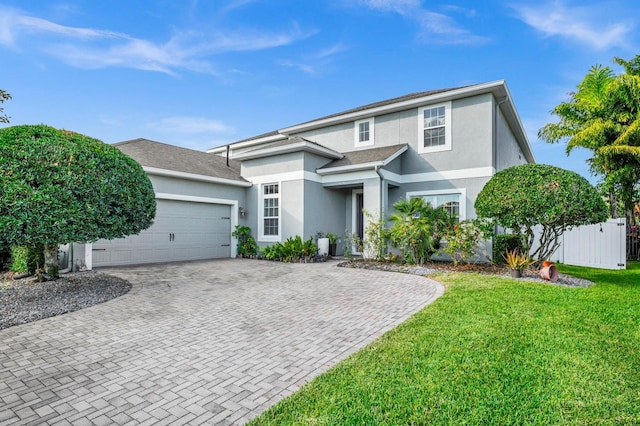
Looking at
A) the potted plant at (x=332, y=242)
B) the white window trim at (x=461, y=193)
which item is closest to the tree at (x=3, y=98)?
the potted plant at (x=332, y=242)

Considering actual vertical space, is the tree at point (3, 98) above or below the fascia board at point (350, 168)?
above

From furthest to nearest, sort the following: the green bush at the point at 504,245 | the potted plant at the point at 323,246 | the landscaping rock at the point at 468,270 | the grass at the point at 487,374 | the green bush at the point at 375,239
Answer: the potted plant at the point at 323,246 → the green bush at the point at 375,239 → the green bush at the point at 504,245 → the landscaping rock at the point at 468,270 → the grass at the point at 487,374

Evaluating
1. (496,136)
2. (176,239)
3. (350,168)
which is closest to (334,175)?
(350,168)

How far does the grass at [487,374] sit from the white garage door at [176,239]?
9.81m

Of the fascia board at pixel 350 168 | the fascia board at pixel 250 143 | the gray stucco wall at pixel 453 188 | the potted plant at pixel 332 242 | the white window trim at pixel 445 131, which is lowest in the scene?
the potted plant at pixel 332 242

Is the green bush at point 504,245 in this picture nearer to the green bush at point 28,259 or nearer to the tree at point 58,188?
the tree at point 58,188

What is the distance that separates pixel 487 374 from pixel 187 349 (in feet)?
10.8

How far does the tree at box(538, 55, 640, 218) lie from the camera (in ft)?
46.5

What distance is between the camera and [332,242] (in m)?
13.3

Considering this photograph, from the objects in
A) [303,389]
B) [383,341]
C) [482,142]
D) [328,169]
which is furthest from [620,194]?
[303,389]

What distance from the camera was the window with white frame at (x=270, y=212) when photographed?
13.4 m

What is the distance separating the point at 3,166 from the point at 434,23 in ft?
39.9

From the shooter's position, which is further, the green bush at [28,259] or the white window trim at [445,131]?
the white window trim at [445,131]

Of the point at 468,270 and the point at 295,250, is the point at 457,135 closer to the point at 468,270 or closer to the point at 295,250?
the point at 468,270
